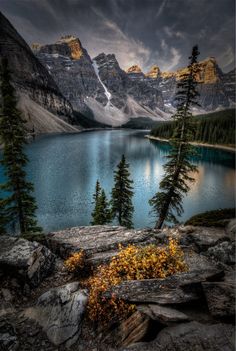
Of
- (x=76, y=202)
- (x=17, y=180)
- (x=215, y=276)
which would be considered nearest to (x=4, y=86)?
(x=17, y=180)

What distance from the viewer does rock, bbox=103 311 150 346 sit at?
5922 millimetres

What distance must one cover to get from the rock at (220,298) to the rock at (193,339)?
0.31 metres

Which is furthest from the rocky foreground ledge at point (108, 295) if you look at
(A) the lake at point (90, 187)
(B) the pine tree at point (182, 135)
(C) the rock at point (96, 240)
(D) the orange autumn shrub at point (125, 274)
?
(A) the lake at point (90, 187)

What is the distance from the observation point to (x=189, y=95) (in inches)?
739

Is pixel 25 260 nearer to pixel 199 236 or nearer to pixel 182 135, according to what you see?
pixel 199 236

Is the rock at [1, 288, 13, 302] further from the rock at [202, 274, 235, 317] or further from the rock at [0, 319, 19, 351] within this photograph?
the rock at [202, 274, 235, 317]

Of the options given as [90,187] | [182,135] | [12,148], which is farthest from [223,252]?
[90,187]

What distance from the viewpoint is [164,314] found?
5945mm

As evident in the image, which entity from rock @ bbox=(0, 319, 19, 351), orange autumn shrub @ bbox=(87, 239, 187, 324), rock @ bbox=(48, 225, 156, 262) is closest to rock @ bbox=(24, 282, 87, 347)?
orange autumn shrub @ bbox=(87, 239, 187, 324)

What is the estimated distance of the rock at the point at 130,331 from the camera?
592 centimetres

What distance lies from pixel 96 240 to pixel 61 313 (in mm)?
6052

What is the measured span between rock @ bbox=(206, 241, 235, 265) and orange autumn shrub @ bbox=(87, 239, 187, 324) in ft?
13.8

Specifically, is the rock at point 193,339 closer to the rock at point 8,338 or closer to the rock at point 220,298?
the rock at point 220,298

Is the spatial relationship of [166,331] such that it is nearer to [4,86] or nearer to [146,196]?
[4,86]
